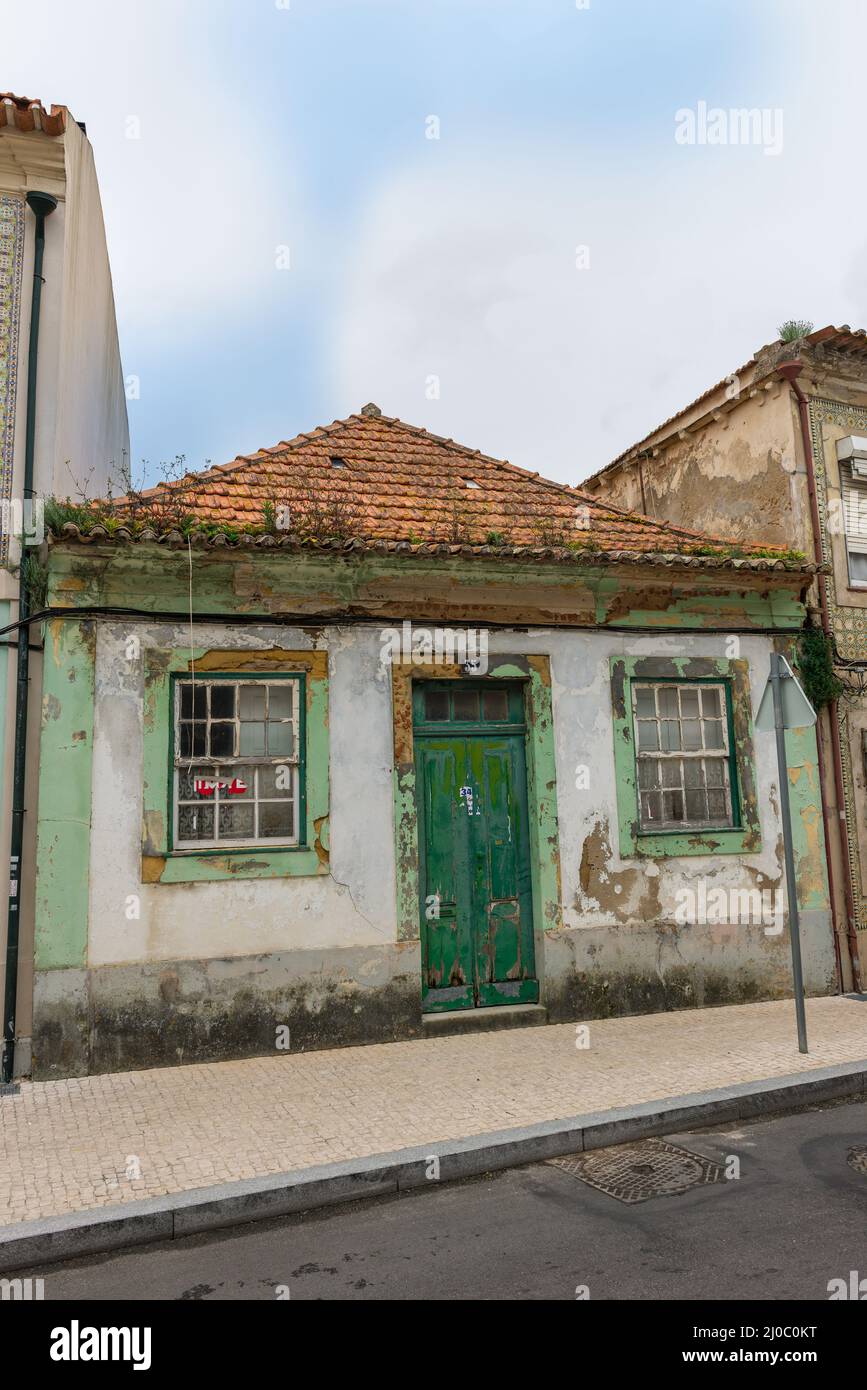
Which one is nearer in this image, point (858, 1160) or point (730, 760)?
point (858, 1160)

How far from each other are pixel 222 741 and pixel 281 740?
47 centimetres

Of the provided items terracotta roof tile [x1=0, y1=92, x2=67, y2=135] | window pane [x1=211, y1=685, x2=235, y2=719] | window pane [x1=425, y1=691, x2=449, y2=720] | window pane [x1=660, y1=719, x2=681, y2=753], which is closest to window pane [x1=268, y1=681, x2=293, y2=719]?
window pane [x1=211, y1=685, x2=235, y2=719]

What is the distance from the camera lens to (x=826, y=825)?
9148mm

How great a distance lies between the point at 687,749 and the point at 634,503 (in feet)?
17.0

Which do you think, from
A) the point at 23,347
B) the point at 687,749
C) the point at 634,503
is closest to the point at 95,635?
the point at 23,347

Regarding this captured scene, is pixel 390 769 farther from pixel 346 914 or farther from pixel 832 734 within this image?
pixel 832 734

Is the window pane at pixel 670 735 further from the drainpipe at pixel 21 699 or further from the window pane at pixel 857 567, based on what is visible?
the drainpipe at pixel 21 699

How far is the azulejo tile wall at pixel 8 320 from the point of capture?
7.22m

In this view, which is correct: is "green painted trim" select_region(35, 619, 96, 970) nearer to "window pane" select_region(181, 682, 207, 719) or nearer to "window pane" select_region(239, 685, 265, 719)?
"window pane" select_region(181, 682, 207, 719)

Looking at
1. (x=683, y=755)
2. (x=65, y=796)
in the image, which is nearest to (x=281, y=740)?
(x=65, y=796)

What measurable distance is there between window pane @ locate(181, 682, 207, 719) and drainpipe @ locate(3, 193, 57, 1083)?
114 centimetres

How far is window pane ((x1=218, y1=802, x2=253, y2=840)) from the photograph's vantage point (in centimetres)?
726

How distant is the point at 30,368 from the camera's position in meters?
7.40
